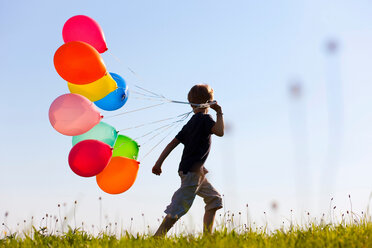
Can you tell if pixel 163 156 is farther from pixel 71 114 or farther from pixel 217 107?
pixel 71 114

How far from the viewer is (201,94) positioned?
4.77 m

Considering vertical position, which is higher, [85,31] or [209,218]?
[85,31]

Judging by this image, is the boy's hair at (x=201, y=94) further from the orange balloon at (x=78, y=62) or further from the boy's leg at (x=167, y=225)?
the boy's leg at (x=167, y=225)

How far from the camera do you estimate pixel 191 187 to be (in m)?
4.53

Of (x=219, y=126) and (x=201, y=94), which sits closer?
(x=219, y=126)

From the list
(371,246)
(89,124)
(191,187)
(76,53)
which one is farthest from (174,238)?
(76,53)

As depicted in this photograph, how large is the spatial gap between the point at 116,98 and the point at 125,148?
1.88 feet

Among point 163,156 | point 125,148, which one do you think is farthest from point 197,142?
point 125,148

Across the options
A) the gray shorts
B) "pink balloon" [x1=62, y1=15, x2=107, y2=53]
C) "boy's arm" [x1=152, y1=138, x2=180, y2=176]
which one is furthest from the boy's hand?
"pink balloon" [x1=62, y1=15, x2=107, y2=53]

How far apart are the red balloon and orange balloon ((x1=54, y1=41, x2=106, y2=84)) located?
0.70m

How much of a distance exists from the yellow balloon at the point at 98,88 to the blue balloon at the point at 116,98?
0.28 ft

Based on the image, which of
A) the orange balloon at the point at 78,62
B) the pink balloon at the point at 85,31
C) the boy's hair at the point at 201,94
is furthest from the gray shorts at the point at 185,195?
the pink balloon at the point at 85,31

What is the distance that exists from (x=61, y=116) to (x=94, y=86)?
555 millimetres

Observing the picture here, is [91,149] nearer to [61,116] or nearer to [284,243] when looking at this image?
[61,116]
